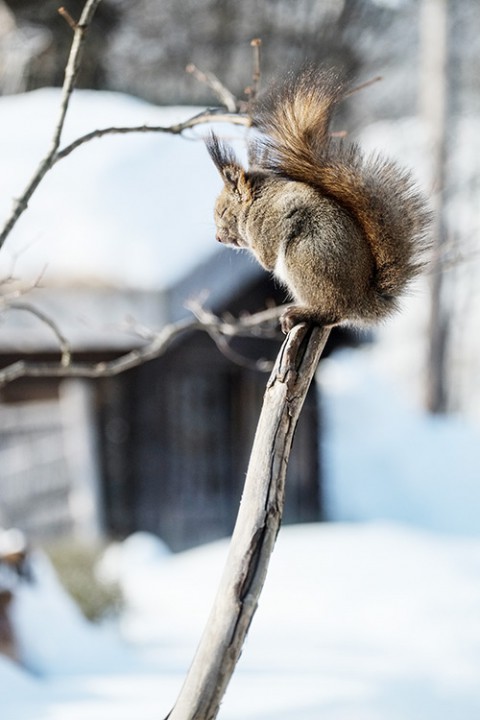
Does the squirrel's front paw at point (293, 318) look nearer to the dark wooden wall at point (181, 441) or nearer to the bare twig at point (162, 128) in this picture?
the bare twig at point (162, 128)

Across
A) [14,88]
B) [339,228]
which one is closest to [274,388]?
[339,228]

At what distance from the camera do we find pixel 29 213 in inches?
267

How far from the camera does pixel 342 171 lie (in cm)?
239

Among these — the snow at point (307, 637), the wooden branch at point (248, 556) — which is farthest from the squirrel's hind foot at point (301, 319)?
the snow at point (307, 637)

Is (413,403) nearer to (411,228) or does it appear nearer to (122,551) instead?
(122,551)

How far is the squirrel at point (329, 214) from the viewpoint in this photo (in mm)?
2336

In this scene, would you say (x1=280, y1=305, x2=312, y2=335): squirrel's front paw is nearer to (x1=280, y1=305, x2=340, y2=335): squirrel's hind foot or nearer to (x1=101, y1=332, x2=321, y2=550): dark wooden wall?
(x1=280, y1=305, x2=340, y2=335): squirrel's hind foot

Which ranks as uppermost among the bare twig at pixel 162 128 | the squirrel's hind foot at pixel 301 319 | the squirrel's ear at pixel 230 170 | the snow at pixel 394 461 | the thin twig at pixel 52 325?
the snow at pixel 394 461

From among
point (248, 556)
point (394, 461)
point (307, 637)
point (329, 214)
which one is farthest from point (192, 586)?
point (394, 461)

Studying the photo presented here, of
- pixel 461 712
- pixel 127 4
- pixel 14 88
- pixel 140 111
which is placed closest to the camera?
pixel 461 712

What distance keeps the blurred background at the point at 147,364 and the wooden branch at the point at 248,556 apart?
A: 0.79 metres

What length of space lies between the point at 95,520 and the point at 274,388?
568cm

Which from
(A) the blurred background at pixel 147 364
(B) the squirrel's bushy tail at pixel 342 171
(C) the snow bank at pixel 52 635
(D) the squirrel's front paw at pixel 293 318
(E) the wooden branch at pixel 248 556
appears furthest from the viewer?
(A) the blurred background at pixel 147 364

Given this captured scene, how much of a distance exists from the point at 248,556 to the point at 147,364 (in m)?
6.05
